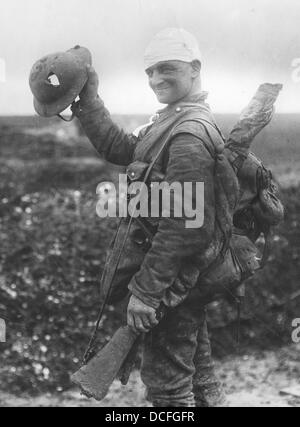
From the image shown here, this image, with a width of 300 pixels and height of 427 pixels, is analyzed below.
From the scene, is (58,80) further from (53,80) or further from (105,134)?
(105,134)

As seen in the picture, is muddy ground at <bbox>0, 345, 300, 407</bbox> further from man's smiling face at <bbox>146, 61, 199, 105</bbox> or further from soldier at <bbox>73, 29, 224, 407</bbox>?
man's smiling face at <bbox>146, 61, 199, 105</bbox>

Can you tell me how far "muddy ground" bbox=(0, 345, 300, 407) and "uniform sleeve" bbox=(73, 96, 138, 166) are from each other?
6.45ft

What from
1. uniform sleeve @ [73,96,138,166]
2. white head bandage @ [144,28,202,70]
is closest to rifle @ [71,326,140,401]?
uniform sleeve @ [73,96,138,166]

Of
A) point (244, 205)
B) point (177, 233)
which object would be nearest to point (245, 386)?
point (244, 205)

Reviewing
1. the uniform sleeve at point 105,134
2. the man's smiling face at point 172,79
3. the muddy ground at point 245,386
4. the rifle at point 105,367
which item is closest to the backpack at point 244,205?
the man's smiling face at point 172,79

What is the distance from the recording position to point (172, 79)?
2.74 metres

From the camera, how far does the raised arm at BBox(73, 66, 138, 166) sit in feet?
9.24

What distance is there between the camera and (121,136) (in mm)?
2938

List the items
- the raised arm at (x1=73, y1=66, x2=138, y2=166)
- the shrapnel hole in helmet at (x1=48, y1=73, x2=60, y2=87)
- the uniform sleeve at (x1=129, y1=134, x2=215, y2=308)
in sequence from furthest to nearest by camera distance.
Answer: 1. the raised arm at (x1=73, y1=66, x2=138, y2=166)
2. the shrapnel hole in helmet at (x1=48, y1=73, x2=60, y2=87)
3. the uniform sleeve at (x1=129, y1=134, x2=215, y2=308)

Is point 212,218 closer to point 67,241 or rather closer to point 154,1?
point 154,1

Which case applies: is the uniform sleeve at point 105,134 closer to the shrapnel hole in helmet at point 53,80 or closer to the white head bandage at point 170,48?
the shrapnel hole in helmet at point 53,80

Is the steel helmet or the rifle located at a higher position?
the steel helmet

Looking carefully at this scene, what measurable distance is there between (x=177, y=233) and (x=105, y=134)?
1.90 ft
